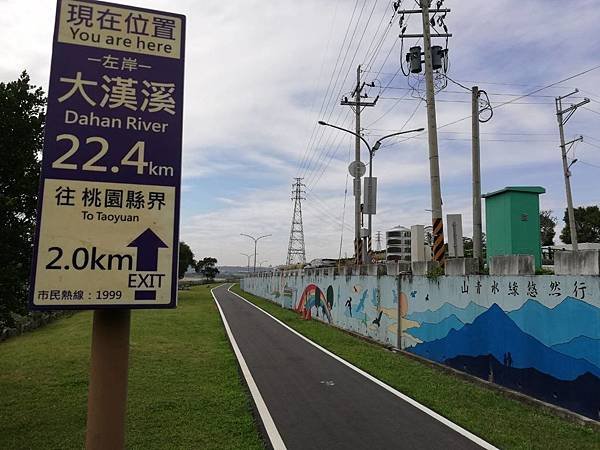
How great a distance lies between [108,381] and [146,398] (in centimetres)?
628

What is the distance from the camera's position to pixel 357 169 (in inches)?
883

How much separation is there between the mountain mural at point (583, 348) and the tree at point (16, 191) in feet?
27.1

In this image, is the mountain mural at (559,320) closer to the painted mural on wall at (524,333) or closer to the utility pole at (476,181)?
the painted mural on wall at (524,333)

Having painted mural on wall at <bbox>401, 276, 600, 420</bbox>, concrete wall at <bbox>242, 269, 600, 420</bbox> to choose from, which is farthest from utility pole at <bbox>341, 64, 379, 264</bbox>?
painted mural on wall at <bbox>401, 276, 600, 420</bbox>

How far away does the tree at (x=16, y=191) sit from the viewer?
6.82 m

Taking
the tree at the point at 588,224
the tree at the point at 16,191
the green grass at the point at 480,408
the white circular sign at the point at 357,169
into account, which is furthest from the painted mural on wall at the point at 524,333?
the tree at the point at 588,224

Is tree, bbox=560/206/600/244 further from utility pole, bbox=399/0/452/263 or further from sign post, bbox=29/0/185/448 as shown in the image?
sign post, bbox=29/0/185/448

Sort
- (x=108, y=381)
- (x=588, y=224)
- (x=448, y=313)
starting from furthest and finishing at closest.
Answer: (x=588, y=224) → (x=448, y=313) → (x=108, y=381)

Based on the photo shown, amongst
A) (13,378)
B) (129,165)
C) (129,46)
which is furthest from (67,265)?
(13,378)

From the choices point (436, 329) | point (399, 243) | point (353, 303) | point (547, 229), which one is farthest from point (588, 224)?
point (436, 329)

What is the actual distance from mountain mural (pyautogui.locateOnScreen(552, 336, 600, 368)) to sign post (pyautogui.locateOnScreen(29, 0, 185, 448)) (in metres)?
6.52

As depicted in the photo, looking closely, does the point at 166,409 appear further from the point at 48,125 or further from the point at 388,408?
the point at 48,125

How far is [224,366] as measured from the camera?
35.6 ft

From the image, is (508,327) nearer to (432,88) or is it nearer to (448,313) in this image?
(448,313)
